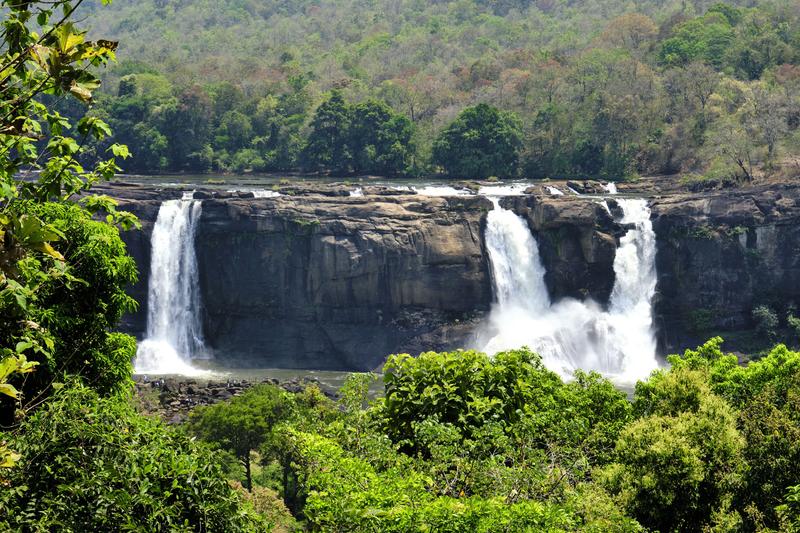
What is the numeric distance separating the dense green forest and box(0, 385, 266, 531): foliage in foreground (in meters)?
0.02

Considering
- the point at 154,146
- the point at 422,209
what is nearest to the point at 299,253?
the point at 422,209

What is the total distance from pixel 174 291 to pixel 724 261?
22868 millimetres

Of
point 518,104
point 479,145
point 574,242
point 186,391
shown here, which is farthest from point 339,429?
point 518,104

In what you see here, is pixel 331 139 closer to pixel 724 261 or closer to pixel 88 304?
pixel 724 261

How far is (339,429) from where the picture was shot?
530 inches

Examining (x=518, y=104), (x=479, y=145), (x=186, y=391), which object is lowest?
(x=186, y=391)

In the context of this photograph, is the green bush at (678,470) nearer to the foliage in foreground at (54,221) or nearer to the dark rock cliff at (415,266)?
the foliage in foreground at (54,221)

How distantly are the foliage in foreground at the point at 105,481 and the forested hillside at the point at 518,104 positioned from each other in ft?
139

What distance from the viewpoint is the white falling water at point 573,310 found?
38719 mm

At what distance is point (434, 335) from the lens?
39.8m

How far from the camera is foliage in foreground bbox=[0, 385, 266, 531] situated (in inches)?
300

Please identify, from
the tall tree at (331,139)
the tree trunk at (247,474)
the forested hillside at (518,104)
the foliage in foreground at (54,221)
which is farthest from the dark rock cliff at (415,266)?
the foliage in foreground at (54,221)

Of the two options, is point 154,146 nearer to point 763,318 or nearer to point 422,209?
point 422,209

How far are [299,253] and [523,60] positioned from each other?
39.9 m
